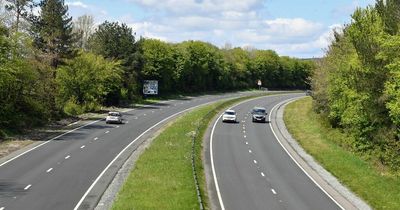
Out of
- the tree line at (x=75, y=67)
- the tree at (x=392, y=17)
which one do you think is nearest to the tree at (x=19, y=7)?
the tree line at (x=75, y=67)

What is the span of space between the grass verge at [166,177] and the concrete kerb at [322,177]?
717 centimetres

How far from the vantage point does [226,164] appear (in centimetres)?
3916

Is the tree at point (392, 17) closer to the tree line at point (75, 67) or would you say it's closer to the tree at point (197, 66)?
the tree line at point (75, 67)

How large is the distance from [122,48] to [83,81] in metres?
18.3

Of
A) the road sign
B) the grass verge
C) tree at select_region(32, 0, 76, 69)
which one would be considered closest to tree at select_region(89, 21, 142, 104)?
the road sign

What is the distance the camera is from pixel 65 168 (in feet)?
112

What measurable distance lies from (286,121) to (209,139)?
64.8ft

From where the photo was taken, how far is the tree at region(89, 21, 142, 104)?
89000mm

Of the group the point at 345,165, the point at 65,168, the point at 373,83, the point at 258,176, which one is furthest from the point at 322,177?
the point at 65,168

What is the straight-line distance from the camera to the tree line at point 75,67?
53450 mm

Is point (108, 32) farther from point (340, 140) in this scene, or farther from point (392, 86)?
point (392, 86)

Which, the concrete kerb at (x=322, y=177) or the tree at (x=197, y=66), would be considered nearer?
the concrete kerb at (x=322, y=177)

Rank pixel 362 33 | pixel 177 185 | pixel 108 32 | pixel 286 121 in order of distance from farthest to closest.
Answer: pixel 108 32 < pixel 286 121 < pixel 362 33 < pixel 177 185

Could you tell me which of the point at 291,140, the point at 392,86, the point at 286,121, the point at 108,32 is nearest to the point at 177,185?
the point at 392,86
